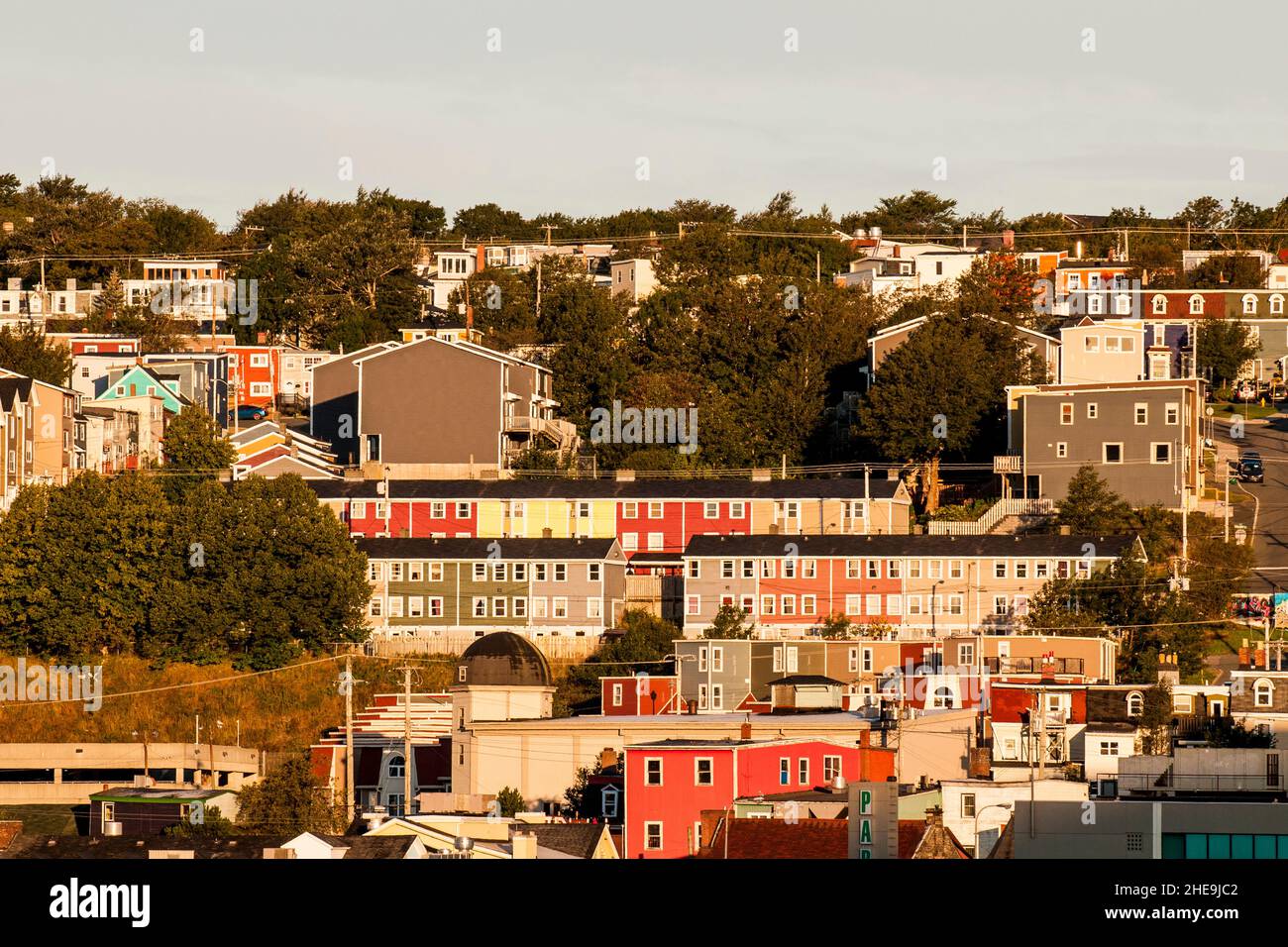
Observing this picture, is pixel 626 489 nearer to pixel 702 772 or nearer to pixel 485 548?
pixel 485 548

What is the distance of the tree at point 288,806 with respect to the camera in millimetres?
57250

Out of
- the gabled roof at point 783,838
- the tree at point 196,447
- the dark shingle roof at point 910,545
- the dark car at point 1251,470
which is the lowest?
the gabled roof at point 783,838

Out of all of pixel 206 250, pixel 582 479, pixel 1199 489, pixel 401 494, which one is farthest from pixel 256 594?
pixel 206 250

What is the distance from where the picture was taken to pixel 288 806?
60.3 m

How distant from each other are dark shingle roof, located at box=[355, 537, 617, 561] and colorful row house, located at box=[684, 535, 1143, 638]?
164 inches

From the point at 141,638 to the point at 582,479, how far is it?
67.5ft

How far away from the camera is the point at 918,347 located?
90.8 meters

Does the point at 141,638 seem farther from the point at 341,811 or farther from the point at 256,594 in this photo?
the point at 341,811

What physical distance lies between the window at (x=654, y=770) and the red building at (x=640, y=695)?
17818 millimetres

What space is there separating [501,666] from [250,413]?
49.0 m

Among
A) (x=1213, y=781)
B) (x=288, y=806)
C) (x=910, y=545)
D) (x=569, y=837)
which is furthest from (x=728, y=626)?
(x=1213, y=781)

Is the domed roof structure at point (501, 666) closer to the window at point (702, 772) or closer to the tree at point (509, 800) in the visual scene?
the tree at point (509, 800)

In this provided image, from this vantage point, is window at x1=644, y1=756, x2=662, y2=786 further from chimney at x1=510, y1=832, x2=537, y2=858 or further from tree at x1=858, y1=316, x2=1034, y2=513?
tree at x1=858, y1=316, x2=1034, y2=513

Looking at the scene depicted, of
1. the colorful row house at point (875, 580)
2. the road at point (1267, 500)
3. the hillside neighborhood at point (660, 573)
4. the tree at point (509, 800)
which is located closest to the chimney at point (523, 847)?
the hillside neighborhood at point (660, 573)
